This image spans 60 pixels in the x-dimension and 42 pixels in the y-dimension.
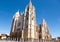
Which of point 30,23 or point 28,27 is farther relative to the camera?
point 30,23

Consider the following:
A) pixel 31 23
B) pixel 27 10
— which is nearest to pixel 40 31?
pixel 31 23

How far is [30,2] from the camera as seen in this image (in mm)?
58094

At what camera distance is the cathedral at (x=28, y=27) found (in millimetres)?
50312

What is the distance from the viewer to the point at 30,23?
2057 inches

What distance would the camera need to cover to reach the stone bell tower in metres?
49.8

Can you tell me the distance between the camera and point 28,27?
5075 centimetres

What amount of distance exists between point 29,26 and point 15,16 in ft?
51.0

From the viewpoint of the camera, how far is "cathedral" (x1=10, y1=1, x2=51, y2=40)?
50.3m

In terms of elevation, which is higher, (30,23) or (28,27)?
(30,23)

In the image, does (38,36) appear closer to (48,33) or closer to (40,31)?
(40,31)

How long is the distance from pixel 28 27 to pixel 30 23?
2.55m

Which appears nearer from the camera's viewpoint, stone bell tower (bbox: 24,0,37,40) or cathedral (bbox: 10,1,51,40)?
stone bell tower (bbox: 24,0,37,40)

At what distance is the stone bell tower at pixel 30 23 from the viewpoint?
49844 mm

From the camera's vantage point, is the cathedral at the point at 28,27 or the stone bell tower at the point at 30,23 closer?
the stone bell tower at the point at 30,23
